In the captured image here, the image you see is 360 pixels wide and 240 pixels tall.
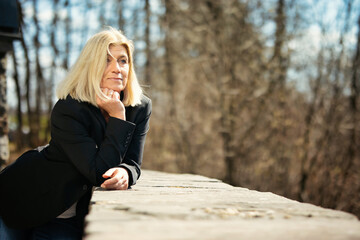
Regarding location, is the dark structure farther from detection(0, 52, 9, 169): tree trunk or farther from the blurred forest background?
the blurred forest background

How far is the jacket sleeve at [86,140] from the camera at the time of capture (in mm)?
2209

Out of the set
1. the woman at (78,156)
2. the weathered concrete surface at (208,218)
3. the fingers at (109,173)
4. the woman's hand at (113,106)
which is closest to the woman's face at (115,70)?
the woman at (78,156)

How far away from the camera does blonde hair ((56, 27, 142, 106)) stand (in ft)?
7.83

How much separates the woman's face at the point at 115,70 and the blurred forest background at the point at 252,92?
7468 mm

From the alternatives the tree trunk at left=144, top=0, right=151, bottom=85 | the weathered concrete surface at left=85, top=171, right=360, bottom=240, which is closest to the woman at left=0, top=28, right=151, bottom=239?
the weathered concrete surface at left=85, top=171, right=360, bottom=240

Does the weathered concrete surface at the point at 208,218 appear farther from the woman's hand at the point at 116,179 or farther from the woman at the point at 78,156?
the woman at the point at 78,156

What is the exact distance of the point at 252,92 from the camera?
406 inches

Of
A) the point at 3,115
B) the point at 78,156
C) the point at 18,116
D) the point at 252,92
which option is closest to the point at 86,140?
the point at 78,156

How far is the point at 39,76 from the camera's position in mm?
15336

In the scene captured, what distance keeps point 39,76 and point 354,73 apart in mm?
11222

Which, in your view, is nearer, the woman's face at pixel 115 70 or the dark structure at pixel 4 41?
the woman's face at pixel 115 70

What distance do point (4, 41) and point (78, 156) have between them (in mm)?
3747

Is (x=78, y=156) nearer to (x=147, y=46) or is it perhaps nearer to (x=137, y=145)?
(x=137, y=145)

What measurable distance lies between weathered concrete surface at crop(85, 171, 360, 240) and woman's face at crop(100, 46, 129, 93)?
0.68m
